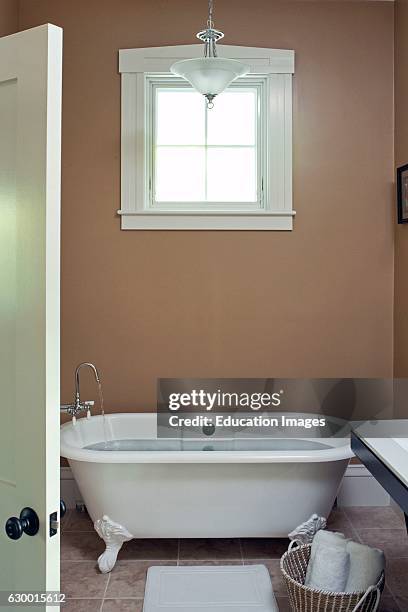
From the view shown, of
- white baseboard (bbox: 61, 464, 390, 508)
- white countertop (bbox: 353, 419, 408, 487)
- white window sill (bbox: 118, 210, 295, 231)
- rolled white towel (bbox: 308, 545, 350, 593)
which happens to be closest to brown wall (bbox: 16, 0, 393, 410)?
white window sill (bbox: 118, 210, 295, 231)

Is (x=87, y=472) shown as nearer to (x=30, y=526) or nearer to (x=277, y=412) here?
(x=277, y=412)

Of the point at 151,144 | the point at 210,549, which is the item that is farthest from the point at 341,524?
the point at 151,144

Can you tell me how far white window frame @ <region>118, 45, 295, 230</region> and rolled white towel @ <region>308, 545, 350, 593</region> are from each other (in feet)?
6.35

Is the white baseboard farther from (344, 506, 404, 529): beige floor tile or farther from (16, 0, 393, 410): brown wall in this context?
(16, 0, 393, 410): brown wall

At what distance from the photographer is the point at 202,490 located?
319 centimetres

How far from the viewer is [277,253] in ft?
13.4

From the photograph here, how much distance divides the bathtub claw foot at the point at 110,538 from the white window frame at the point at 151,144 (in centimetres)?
169

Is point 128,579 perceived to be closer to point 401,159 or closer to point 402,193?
point 402,193

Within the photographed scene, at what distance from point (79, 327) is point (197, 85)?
1.56 meters

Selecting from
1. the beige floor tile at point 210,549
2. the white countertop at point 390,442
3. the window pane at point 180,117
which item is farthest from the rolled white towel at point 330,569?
the window pane at point 180,117

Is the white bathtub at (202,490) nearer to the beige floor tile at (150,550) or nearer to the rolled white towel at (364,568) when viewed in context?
the beige floor tile at (150,550)

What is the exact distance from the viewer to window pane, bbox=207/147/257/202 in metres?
4.12

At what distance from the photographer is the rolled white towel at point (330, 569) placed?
2.71 m

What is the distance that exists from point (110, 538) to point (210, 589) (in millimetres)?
526
